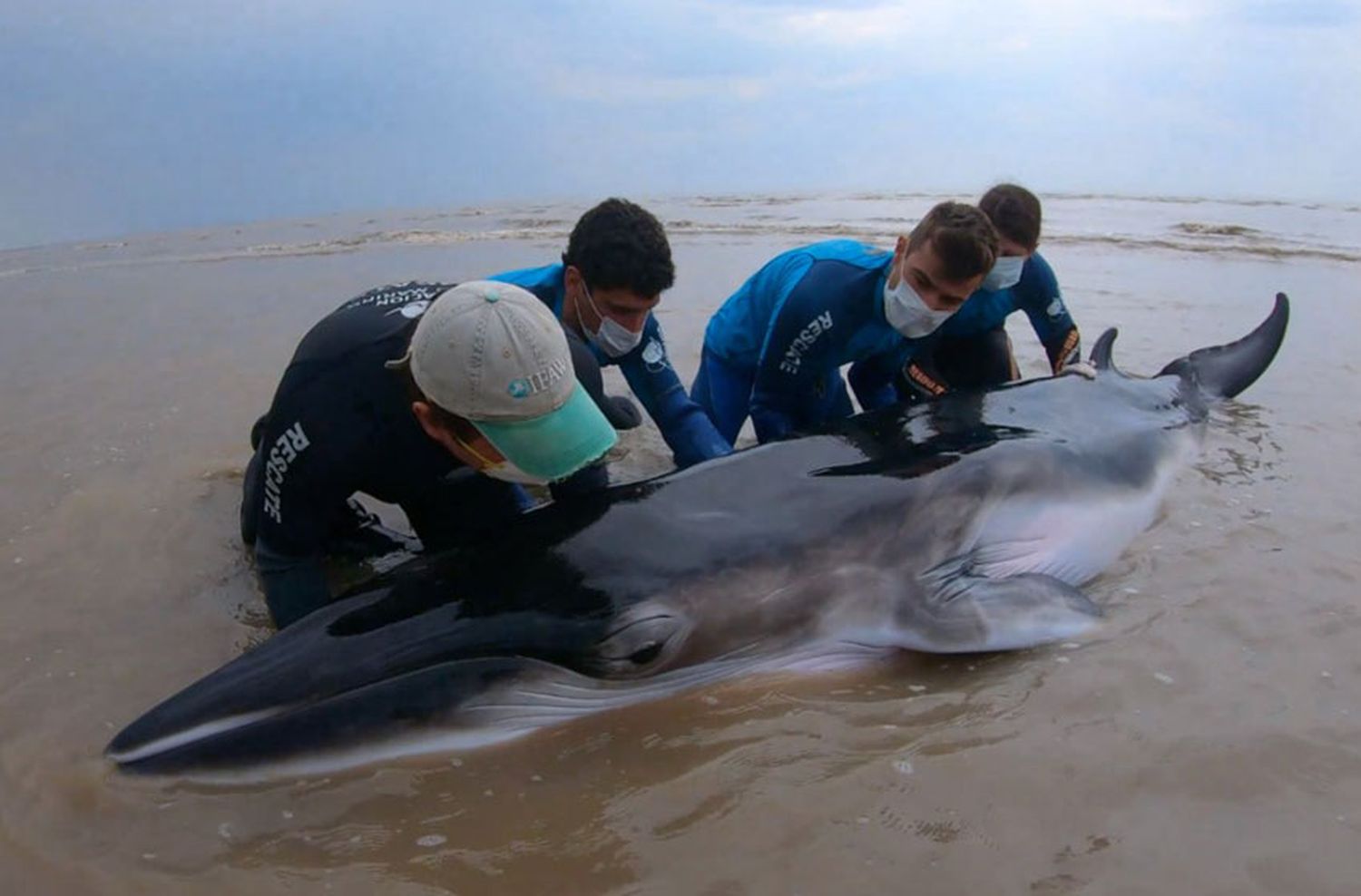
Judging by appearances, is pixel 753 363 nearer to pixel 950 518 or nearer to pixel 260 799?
pixel 950 518

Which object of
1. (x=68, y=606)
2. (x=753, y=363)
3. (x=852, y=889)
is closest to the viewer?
(x=852, y=889)

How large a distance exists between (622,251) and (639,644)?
200 cm

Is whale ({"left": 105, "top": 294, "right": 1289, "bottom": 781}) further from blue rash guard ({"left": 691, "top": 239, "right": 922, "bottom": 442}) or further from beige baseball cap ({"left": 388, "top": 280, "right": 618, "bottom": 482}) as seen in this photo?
blue rash guard ({"left": 691, "top": 239, "right": 922, "bottom": 442})

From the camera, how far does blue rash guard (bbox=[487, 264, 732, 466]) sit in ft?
17.8

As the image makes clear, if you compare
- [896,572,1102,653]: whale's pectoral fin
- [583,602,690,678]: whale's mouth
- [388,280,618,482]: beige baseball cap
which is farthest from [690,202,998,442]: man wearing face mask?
[388,280,618,482]: beige baseball cap

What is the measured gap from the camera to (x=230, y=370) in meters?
9.20

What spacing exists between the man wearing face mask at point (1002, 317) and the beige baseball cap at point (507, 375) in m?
3.76

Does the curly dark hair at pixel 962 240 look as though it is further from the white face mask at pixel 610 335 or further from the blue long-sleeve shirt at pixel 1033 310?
the blue long-sleeve shirt at pixel 1033 310

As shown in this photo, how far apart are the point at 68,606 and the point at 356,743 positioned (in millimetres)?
2074

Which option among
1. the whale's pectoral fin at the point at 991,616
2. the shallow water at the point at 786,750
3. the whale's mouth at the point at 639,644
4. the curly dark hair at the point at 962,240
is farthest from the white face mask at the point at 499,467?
the curly dark hair at the point at 962,240

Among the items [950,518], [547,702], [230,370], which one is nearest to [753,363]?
[950,518]

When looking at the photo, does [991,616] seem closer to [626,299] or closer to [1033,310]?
[626,299]

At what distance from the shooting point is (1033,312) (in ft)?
23.9

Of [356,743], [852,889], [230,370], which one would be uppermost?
[230,370]
